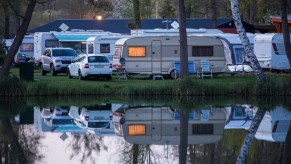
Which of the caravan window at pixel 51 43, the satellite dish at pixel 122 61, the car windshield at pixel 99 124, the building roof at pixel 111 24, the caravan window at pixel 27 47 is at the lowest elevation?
the car windshield at pixel 99 124

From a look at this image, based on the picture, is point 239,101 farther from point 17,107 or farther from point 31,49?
point 31,49

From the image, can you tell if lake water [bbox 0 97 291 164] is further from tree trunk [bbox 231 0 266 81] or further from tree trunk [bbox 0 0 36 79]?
tree trunk [bbox 0 0 36 79]

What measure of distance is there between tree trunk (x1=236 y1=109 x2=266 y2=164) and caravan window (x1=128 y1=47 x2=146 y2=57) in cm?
1420

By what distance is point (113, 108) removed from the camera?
86.8 ft

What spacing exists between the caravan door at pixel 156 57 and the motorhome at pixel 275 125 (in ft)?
44.4

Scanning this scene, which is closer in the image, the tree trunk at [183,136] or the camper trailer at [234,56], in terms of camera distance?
the tree trunk at [183,136]

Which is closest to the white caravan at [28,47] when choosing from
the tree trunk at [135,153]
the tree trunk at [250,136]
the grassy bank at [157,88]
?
the grassy bank at [157,88]

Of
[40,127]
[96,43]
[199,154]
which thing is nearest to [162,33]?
[96,43]

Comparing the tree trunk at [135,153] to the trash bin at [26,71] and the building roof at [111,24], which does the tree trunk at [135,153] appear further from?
the building roof at [111,24]

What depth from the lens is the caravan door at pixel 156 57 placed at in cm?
3831

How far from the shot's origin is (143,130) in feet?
65.0

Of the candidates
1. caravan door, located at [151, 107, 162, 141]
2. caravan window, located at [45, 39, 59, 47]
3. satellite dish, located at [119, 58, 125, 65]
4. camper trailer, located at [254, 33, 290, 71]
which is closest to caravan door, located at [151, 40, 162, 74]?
satellite dish, located at [119, 58, 125, 65]

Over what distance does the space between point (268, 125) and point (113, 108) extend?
766 cm

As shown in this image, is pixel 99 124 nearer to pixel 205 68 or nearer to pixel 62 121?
pixel 62 121
